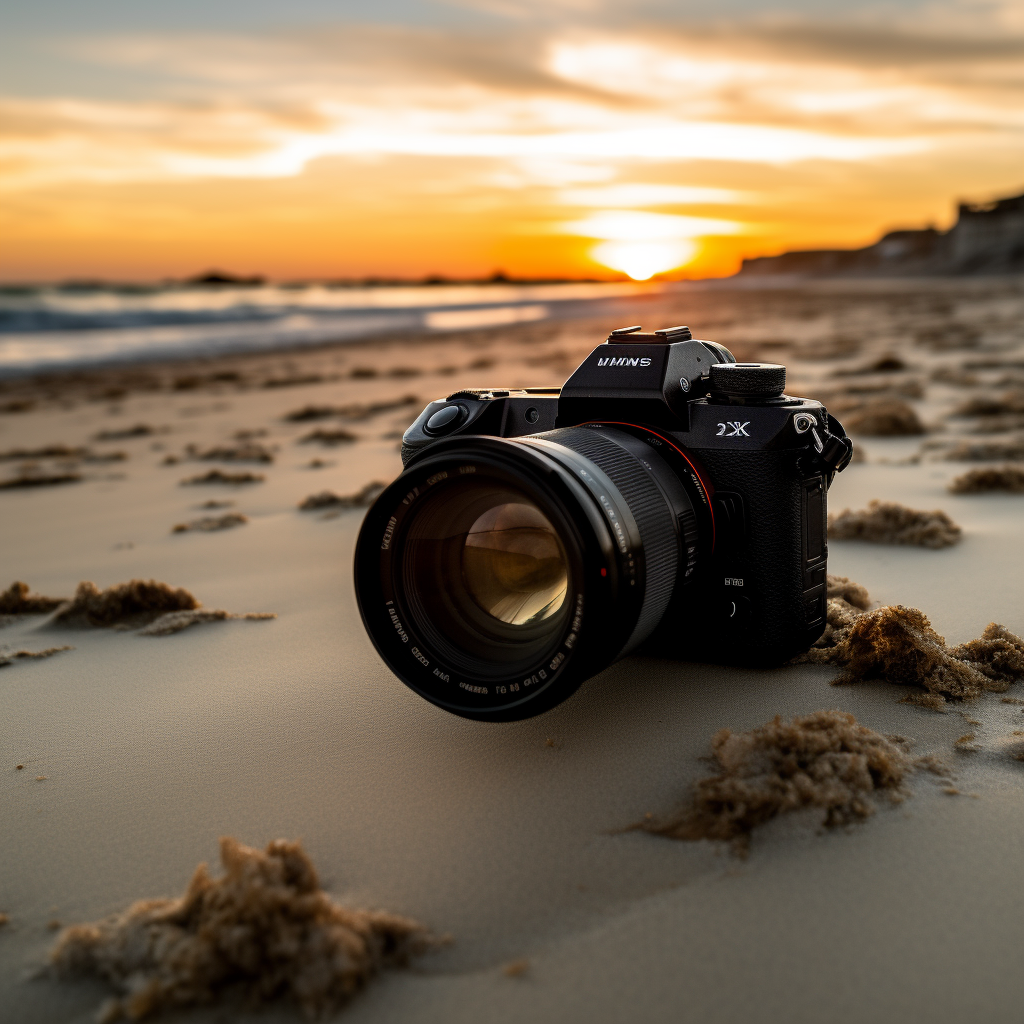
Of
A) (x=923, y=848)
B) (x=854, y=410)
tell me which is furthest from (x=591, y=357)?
(x=854, y=410)

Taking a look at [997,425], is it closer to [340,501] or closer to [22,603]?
[340,501]

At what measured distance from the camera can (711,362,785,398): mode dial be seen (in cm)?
214

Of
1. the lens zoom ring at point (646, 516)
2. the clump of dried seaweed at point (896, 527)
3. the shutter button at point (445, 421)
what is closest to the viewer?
the lens zoom ring at point (646, 516)

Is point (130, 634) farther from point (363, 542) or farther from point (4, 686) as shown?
point (363, 542)

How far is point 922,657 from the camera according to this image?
209 centimetres

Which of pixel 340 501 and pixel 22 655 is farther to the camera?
pixel 340 501

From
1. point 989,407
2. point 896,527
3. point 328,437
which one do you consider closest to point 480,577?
point 896,527

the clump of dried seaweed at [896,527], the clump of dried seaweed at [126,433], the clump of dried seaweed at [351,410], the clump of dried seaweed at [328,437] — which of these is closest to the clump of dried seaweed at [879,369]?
the clump of dried seaweed at [351,410]

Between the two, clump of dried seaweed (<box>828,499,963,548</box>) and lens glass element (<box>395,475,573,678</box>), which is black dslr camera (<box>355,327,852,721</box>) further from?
clump of dried seaweed (<box>828,499,963,548</box>)

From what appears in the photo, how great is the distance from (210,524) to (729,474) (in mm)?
2314

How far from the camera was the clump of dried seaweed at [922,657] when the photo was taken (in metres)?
2.05

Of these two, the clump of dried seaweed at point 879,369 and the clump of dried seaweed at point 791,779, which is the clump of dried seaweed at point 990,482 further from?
the clump of dried seaweed at point 879,369

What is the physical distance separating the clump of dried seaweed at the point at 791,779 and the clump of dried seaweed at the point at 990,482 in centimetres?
227

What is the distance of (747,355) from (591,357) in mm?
8545
